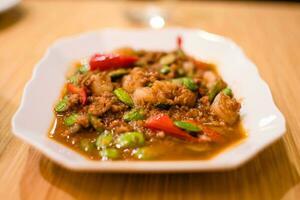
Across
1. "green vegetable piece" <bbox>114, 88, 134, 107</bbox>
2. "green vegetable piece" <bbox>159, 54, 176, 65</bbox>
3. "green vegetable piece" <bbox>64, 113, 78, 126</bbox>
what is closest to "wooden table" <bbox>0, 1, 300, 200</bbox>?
"green vegetable piece" <bbox>64, 113, 78, 126</bbox>

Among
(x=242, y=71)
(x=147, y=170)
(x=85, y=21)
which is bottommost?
(x=85, y=21)

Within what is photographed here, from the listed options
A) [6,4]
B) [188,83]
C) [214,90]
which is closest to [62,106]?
[188,83]

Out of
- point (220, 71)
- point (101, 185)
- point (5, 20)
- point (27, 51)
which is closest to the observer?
point (101, 185)

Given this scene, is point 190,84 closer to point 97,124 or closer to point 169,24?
point 97,124

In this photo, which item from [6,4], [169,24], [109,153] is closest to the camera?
[109,153]

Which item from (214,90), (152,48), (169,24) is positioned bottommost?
(169,24)

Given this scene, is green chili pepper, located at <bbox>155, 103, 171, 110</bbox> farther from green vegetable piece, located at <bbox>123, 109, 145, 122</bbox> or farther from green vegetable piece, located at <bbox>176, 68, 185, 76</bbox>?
green vegetable piece, located at <bbox>176, 68, 185, 76</bbox>

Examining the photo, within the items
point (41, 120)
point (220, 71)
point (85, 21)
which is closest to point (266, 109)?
point (220, 71)

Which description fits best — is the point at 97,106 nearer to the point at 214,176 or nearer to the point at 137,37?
the point at 214,176
